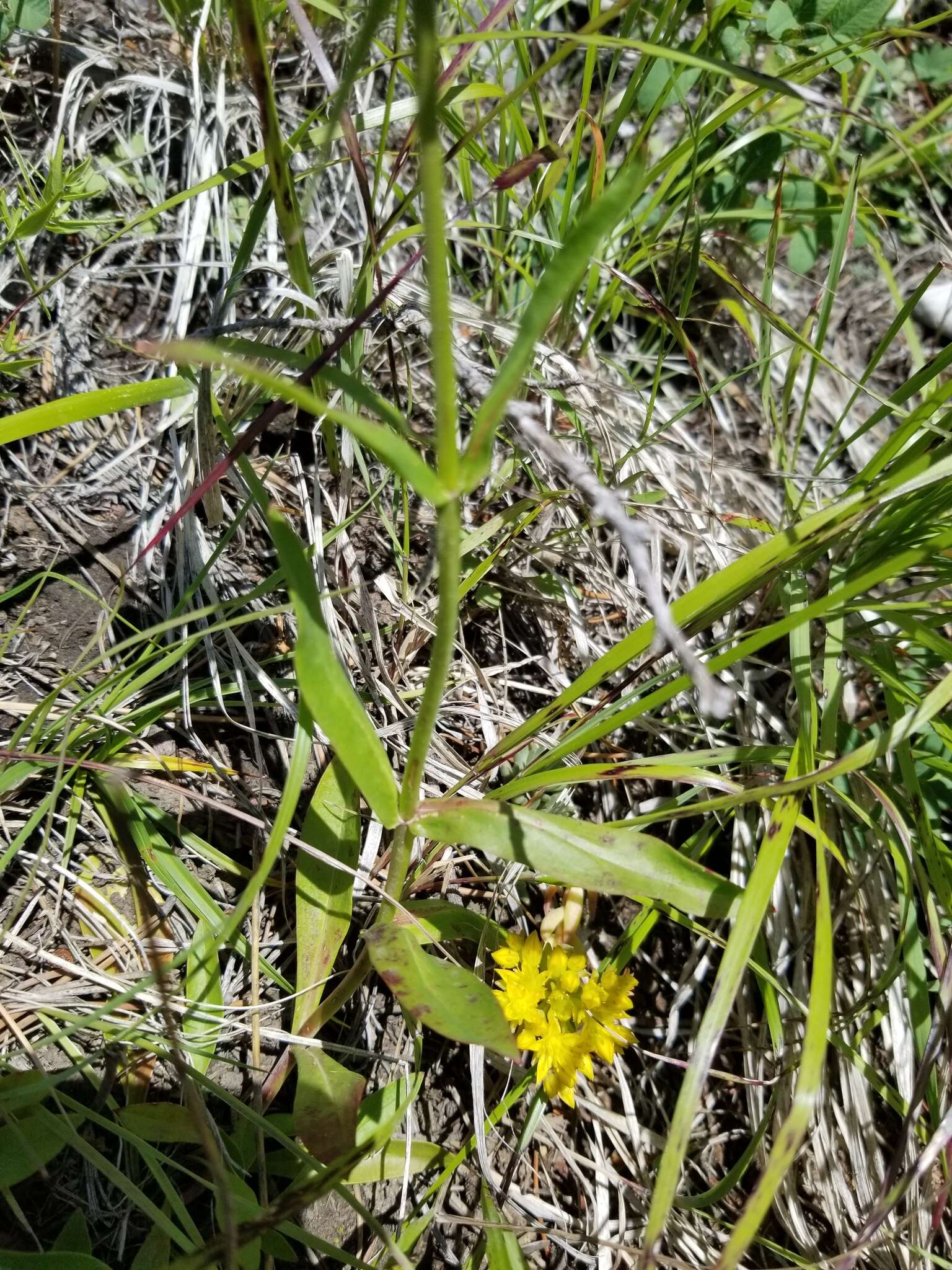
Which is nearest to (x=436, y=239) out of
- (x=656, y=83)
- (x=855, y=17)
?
(x=855, y=17)

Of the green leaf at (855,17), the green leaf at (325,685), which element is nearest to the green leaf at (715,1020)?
the green leaf at (325,685)

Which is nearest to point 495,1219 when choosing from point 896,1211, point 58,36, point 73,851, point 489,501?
point 896,1211

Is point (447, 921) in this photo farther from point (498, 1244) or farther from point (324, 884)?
point (498, 1244)

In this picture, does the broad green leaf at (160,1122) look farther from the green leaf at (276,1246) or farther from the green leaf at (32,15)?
the green leaf at (32,15)

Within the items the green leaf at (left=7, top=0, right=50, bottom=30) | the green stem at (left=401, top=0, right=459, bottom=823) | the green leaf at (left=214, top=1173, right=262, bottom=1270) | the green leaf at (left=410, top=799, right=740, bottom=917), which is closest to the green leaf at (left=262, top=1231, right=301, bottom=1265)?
the green leaf at (left=214, top=1173, right=262, bottom=1270)

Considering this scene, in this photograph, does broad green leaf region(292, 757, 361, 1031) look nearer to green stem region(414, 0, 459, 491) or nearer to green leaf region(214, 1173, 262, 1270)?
green leaf region(214, 1173, 262, 1270)

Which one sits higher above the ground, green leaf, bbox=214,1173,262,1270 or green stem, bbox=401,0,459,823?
green stem, bbox=401,0,459,823

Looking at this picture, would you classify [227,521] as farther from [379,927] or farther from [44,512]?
[379,927]
